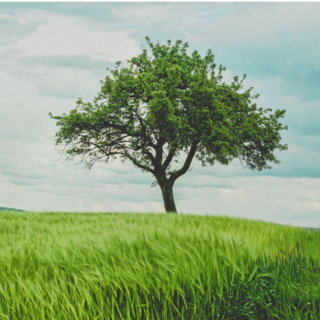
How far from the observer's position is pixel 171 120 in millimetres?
20531

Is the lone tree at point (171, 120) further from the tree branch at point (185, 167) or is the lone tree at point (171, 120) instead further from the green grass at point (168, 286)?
the green grass at point (168, 286)

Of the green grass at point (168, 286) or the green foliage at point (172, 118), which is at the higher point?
the green foliage at point (172, 118)

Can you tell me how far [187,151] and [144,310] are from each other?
19.1 m

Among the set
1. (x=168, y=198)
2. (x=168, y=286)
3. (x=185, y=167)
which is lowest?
(x=168, y=286)

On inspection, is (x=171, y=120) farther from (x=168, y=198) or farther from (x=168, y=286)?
(x=168, y=286)

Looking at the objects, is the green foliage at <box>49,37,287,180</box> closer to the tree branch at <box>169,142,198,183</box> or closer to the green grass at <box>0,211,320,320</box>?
the tree branch at <box>169,142,198,183</box>

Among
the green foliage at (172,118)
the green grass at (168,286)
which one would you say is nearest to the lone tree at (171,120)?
the green foliage at (172,118)

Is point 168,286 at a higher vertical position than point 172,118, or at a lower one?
lower

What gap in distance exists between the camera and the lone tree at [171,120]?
21562 millimetres

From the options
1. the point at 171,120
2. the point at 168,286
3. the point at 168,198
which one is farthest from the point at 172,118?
the point at 168,286

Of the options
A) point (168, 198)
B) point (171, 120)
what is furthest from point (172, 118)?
point (168, 198)

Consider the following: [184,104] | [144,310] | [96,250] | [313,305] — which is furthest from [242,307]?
[184,104]

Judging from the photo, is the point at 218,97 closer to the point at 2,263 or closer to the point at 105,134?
the point at 105,134

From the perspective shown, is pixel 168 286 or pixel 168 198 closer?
pixel 168 286
